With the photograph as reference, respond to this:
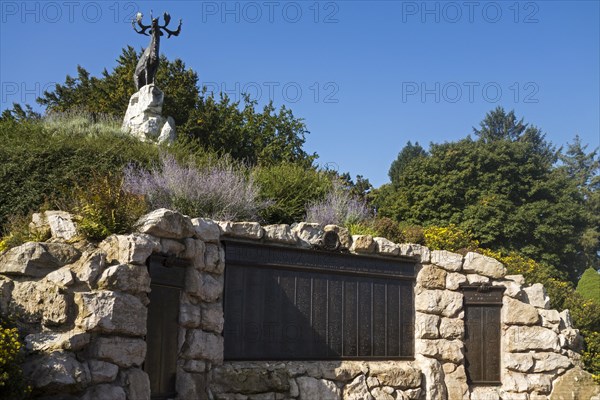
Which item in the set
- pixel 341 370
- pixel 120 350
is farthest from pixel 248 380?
pixel 120 350

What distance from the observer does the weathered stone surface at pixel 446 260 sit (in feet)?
33.6

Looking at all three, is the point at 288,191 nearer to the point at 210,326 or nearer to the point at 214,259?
the point at 214,259

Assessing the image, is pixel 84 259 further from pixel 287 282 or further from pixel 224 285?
pixel 287 282

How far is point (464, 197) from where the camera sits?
922 inches

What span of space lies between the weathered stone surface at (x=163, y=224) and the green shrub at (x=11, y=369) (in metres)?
1.83

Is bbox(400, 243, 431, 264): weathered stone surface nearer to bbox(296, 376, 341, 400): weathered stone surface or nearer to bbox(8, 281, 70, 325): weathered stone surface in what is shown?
bbox(296, 376, 341, 400): weathered stone surface

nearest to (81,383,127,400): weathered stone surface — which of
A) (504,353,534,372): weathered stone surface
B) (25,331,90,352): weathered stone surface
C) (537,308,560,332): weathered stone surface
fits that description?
(25,331,90,352): weathered stone surface

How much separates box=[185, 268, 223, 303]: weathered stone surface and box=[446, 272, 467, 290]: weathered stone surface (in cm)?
377

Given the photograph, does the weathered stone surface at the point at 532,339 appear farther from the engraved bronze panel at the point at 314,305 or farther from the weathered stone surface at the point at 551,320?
the engraved bronze panel at the point at 314,305

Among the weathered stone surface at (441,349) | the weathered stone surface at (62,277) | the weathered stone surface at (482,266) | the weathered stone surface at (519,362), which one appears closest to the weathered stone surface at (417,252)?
the weathered stone surface at (482,266)

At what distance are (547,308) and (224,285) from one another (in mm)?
5310

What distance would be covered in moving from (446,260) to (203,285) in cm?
409

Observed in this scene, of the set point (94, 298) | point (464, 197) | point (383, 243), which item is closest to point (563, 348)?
point (383, 243)

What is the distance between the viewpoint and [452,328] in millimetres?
10117
